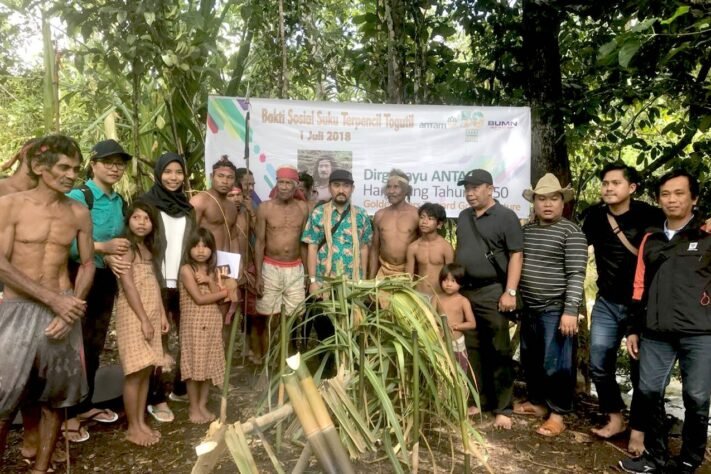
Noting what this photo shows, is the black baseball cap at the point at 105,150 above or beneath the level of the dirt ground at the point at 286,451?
above

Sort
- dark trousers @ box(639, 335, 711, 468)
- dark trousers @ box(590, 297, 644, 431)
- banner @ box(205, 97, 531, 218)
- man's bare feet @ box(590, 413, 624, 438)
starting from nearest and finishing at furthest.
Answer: dark trousers @ box(639, 335, 711, 468) → dark trousers @ box(590, 297, 644, 431) → man's bare feet @ box(590, 413, 624, 438) → banner @ box(205, 97, 531, 218)

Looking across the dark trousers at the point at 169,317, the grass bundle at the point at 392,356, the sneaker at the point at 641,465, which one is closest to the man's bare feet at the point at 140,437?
the dark trousers at the point at 169,317

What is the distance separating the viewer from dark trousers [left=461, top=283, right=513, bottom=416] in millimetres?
3971

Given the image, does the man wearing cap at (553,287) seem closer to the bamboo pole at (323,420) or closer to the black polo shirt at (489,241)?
the black polo shirt at (489,241)

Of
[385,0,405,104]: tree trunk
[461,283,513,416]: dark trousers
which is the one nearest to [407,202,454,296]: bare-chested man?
[461,283,513,416]: dark trousers

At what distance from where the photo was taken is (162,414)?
3816 mm

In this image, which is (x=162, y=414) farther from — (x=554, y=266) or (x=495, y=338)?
(x=554, y=266)

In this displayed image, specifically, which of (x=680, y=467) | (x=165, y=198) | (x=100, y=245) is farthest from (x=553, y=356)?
(x=100, y=245)

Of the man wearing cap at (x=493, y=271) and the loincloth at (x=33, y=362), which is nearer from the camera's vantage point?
the loincloth at (x=33, y=362)

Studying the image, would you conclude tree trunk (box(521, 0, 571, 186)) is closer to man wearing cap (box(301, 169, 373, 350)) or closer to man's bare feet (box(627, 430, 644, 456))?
man wearing cap (box(301, 169, 373, 350))

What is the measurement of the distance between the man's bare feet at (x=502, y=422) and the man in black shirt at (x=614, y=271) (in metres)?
0.59

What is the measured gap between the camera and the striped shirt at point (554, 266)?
3.74 metres

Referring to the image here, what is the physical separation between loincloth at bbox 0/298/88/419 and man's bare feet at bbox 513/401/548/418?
118 inches

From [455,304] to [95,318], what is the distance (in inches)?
95.6
